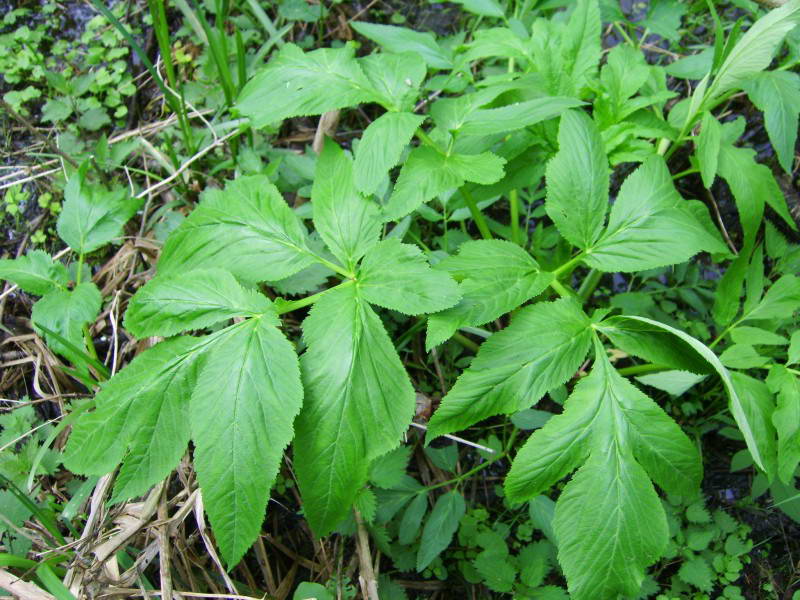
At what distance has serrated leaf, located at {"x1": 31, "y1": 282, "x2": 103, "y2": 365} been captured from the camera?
156 cm

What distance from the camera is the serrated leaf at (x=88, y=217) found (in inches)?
68.8

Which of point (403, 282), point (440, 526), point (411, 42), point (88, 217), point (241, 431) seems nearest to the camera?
point (241, 431)

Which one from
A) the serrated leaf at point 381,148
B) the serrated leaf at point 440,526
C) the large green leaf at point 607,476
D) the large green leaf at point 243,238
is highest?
the serrated leaf at point 381,148

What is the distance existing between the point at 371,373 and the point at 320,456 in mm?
192

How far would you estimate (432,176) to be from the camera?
53.1 inches

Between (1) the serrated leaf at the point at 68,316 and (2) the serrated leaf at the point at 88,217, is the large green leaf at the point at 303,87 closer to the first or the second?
(2) the serrated leaf at the point at 88,217

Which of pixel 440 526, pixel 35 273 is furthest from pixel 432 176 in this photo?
pixel 35 273

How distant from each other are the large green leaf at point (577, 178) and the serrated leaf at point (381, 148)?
0.35 meters

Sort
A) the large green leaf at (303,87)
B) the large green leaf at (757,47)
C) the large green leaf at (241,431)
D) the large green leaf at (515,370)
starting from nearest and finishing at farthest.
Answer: the large green leaf at (241,431)
the large green leaf at (515,370)
the large green leaf at (757,47)
the large green leaf at (303,87)

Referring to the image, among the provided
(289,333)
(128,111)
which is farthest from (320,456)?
(128,111)

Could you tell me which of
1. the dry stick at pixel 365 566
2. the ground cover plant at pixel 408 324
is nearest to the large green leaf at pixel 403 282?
the ground cover plant at pixel 408 324

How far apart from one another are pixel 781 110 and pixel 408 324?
123 cm

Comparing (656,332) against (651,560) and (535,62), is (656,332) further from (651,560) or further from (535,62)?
(535,62)

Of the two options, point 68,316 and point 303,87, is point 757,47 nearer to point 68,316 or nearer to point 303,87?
point 303,87
